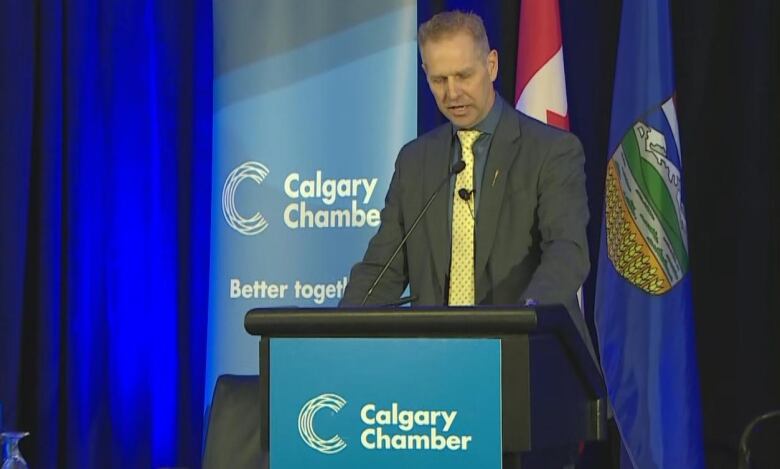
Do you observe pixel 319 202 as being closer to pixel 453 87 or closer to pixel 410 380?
pixel 453 87

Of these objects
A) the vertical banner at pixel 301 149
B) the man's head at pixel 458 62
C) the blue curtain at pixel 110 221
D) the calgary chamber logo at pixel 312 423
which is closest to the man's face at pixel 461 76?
the man's head at pixel 458 62

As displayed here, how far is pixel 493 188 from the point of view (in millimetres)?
2471

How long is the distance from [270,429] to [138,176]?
10.8 feet

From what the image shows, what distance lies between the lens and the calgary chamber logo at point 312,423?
1675 mm

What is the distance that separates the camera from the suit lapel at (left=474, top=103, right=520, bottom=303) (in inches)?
96.3

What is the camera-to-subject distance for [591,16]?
4.25 meters

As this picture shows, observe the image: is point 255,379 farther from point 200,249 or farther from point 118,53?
point 118,53

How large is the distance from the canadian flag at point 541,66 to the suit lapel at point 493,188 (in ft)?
4.58

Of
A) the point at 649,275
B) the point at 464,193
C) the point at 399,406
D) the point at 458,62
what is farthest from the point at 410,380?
the point at 649,275

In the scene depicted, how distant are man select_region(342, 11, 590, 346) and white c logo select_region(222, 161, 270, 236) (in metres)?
1.83

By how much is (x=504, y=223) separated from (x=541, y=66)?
1.65 metres

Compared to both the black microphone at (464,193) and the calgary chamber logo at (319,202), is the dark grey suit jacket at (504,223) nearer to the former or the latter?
the black microphone at (464,193)

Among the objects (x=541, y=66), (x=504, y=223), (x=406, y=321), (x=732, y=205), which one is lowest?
(x=406, y=321)

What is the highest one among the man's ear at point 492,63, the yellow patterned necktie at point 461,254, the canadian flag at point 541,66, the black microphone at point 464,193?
the canadian flag at point 541,66
